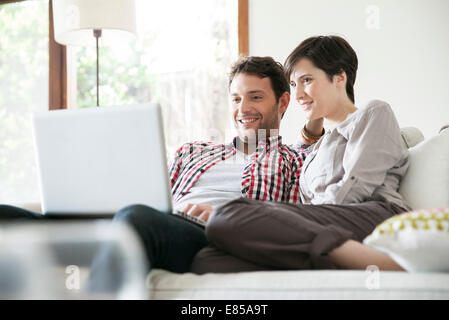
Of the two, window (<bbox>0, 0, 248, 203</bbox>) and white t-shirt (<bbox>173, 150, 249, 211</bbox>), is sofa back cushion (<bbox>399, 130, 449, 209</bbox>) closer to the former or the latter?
white t-shirt (<bbox>173, 150, 249, 211</bbox>)

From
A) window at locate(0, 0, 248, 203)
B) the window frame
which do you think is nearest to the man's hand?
window at locate(0, 0, 248, 203)

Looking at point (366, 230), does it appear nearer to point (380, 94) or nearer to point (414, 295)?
point (414, 295)

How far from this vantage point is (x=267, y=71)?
6.21ft

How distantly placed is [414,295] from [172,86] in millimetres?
2776

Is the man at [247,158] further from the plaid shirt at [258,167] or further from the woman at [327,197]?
the woman at [327,197]

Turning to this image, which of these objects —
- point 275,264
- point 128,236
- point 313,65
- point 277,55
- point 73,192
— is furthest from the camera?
point 277,55

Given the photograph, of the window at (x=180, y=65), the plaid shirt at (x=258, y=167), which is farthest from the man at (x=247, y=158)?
the window at (x=180, y=65)

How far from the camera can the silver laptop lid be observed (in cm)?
106

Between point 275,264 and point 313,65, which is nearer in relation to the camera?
point 275,264

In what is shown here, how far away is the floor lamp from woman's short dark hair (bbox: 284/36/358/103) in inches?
55.4

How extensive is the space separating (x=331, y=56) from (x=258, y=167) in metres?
0.47

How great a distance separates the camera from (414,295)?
84cm

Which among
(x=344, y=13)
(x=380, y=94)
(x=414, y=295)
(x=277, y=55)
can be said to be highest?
(x=344, y=13)
